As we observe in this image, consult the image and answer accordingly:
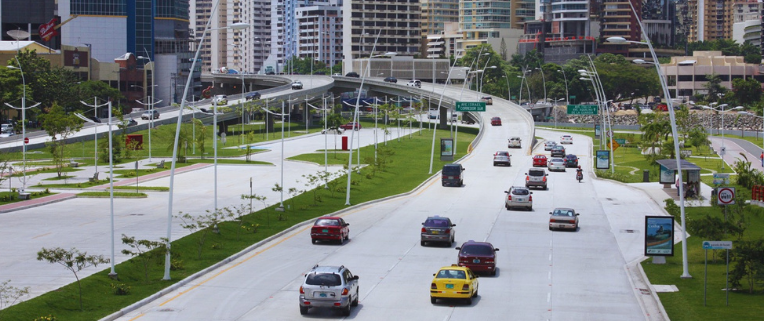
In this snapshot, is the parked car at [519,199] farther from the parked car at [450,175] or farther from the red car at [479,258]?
the red car at [479,258]

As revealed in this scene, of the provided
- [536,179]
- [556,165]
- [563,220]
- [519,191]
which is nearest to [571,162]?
[556,165]

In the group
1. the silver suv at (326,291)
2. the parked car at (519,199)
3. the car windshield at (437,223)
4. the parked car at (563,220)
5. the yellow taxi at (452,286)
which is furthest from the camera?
the parked car at (519,199)

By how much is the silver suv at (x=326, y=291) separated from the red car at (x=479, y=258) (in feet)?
27.3

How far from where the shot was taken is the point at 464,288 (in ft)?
106

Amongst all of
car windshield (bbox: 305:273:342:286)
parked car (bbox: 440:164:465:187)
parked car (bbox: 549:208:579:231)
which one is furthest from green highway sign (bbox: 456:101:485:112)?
car windshield (bbox: 305:273:342:286)

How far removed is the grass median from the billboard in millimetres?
17469

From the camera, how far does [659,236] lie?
1615 inches

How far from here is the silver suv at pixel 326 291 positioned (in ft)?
99.1

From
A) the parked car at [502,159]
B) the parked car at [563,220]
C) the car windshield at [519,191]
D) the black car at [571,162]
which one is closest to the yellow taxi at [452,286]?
the parked car at [563,220]

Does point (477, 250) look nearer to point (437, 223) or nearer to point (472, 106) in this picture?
point (437, 223)

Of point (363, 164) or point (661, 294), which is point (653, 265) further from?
point (363, 164)

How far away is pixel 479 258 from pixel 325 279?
935cm

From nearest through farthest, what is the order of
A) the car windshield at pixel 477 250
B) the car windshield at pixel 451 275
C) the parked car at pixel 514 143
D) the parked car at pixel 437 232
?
1. the car windshield at pixel 451 275
2. the car windshield at pixel 477 250
3. the parked car at pixel 437 232
4. the parked car at pixel 514 143

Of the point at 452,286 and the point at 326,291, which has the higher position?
the point at 326,291
